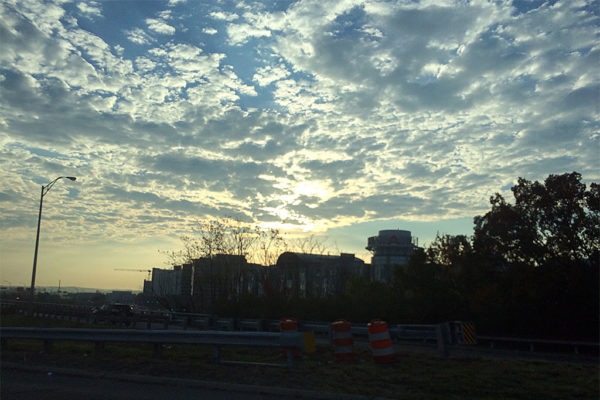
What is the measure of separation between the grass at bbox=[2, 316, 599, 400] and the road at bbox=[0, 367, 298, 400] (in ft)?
2.80

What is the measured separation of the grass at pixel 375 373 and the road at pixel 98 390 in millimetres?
855

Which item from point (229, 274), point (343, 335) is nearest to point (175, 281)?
point (229, 274)

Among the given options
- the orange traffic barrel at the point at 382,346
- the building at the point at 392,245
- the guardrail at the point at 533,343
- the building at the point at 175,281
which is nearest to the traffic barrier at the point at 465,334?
the orange traffic barrel at the point at 382,346

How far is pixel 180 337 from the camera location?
11.5m

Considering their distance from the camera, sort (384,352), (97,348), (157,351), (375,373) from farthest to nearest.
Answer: (157,351) → (97,348) → (384,352) → (375,373)

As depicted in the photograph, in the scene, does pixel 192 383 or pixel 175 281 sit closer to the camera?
pixel 192 383

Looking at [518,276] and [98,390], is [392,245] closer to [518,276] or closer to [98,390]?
[518,276]

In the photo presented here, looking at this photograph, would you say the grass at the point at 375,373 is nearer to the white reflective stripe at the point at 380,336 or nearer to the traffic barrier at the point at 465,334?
the white reflective stripe at the point at 380,336

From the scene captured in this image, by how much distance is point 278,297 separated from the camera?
35.2m

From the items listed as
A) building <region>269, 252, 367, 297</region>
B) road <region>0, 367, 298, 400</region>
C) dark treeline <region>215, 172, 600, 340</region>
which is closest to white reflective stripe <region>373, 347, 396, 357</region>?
road <region>0, 367, 298, 400</region>

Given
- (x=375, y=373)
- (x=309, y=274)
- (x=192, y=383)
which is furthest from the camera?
(x=309, y=274)

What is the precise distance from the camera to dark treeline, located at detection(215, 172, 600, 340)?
2523 cm

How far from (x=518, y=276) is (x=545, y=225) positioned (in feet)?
11.8

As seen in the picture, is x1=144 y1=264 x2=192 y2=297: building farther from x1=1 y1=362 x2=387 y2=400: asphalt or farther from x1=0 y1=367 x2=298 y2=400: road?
x1=0 y1=367 x2=298 y2=400: road
